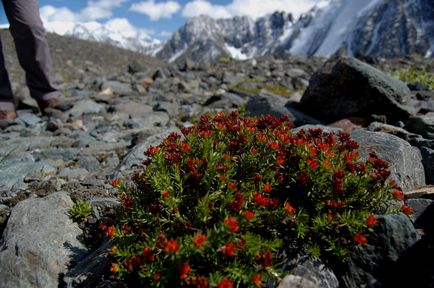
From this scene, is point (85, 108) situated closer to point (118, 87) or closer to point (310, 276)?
point (118, 87)

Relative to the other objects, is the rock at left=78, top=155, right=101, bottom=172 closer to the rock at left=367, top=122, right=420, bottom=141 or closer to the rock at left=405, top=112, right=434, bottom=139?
the rock at left=367, top=122, right=420, bottom=141

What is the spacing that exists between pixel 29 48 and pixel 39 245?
21.0 feet

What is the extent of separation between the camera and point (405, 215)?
3379mm

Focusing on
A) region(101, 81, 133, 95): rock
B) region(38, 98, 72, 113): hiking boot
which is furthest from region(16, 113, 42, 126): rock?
region(101, 81, 133, 95): rock

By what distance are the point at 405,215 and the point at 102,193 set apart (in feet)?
11.7

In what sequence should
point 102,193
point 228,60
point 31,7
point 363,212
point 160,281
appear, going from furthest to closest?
point 228,60, point 31,7, point 102,193, point 363,212, point 160,281

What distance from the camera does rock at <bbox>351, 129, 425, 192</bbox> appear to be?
4.56 meters

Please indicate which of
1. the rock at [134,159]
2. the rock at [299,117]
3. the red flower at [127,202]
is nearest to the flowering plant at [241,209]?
the red flower at [127,202]

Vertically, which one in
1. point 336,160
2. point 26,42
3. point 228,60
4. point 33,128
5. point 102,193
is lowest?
point 228,60

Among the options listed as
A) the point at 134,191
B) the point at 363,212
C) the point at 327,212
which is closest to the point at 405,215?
the point at 363,212

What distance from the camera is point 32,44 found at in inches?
344

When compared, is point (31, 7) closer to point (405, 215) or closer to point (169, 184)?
point (169, 184)

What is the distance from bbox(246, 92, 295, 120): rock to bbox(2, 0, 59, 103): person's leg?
4.94 meters

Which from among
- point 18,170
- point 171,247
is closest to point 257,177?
point 171,247
